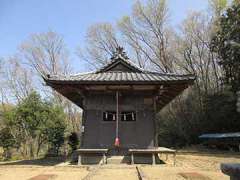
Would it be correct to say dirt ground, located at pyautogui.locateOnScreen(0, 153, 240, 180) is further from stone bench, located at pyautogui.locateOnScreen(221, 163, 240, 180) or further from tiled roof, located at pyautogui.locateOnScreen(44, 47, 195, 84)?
stone bench, located at pyautogui.locateOnScreen(221, 163, 240, 180)

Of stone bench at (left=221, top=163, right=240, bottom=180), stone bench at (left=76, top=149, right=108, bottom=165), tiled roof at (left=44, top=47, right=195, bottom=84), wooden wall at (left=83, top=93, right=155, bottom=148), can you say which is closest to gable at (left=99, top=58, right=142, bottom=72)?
tiled roof at (left=44, top=47, right=195, bottom=84)

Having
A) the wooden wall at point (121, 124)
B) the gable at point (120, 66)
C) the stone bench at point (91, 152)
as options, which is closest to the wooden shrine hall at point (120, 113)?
the wooden wall at point (121, 124)

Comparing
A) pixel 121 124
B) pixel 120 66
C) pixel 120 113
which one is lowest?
pixel 121 124

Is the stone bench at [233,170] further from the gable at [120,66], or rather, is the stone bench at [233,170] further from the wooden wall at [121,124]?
the gable at [120,66]

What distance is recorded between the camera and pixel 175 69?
33969 millimetres

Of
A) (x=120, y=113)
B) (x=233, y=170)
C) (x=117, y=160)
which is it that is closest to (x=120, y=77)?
(x=120, y=113)

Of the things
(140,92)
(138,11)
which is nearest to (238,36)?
(138,11)

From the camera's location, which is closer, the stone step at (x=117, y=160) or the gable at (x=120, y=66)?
the stone step at (x=117, y=160)

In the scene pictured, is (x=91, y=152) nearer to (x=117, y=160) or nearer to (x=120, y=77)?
(x=117, y=160)

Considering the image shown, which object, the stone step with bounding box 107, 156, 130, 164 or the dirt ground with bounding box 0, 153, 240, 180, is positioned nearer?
the dirt ground with bounding box 0, 153, 240, 180

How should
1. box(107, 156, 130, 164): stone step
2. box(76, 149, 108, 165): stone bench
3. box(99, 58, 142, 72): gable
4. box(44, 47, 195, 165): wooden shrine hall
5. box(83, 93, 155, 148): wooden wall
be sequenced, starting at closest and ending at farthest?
1. box(76, 149, 108, 165): stone bench
2. box(107, 156, 130, 164): stone step
3. box(44, 47, 195, 165): wooden shrine hall
4. box(83, 93, 155, 148): wooden wall
5. box(99, 58, 142, 72): gable

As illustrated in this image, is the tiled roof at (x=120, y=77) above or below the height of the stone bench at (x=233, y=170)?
above

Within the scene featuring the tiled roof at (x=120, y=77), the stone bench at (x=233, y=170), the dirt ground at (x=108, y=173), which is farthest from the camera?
the tiled roof at (x=120, y=77)

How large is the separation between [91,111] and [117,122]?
1351mm
